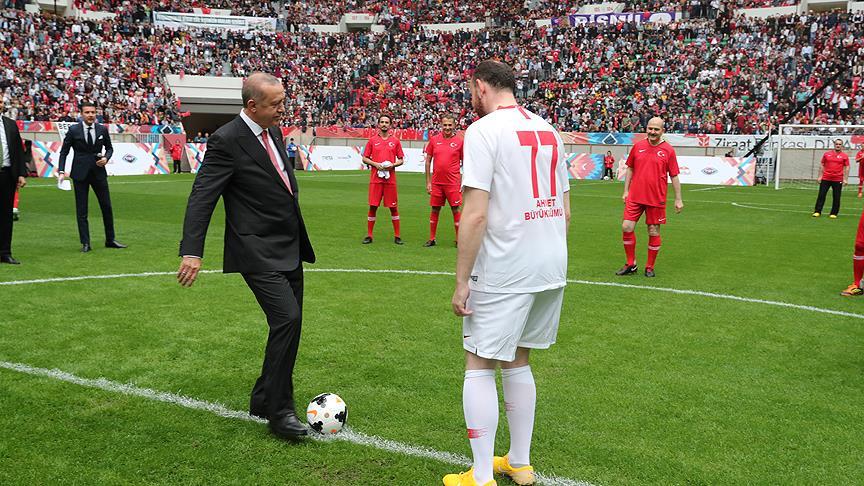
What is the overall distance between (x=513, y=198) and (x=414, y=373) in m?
2.42

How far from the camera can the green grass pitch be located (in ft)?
13.0

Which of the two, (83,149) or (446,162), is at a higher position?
(83,149)

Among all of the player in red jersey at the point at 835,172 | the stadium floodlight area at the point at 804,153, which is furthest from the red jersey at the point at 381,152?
the stadium floodlight area at the point at 804,153

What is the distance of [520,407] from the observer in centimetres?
369

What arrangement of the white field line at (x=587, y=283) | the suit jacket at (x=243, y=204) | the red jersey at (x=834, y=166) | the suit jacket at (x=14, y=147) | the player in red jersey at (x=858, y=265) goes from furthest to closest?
the red jersey at (x=834, y=166), the suit jacket at (x=14, y=147), the player in red jersey at (x=858, y=265), the white field line at (x=587, y=283), the suit jacket at (x=243, y=204)

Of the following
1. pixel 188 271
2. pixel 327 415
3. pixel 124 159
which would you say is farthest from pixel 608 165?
pixel 188 271

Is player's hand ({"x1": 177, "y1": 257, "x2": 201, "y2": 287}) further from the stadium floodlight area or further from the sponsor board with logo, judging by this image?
the stadium floodlight area

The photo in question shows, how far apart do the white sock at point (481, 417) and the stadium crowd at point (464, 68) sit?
34668 mm

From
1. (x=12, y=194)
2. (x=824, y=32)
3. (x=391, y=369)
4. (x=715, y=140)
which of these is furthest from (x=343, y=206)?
(x=824, y=32)

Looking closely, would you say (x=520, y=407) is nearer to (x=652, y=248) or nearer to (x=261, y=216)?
(x=261, y=216)

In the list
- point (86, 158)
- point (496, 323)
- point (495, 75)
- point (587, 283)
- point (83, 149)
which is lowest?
point (587, 283)

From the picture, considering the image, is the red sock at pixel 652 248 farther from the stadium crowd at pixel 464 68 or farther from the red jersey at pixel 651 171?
the stadium crowd at pixel 464 68

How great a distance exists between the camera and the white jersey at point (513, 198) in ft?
11.0

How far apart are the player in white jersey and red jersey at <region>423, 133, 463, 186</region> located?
27.6 ft
